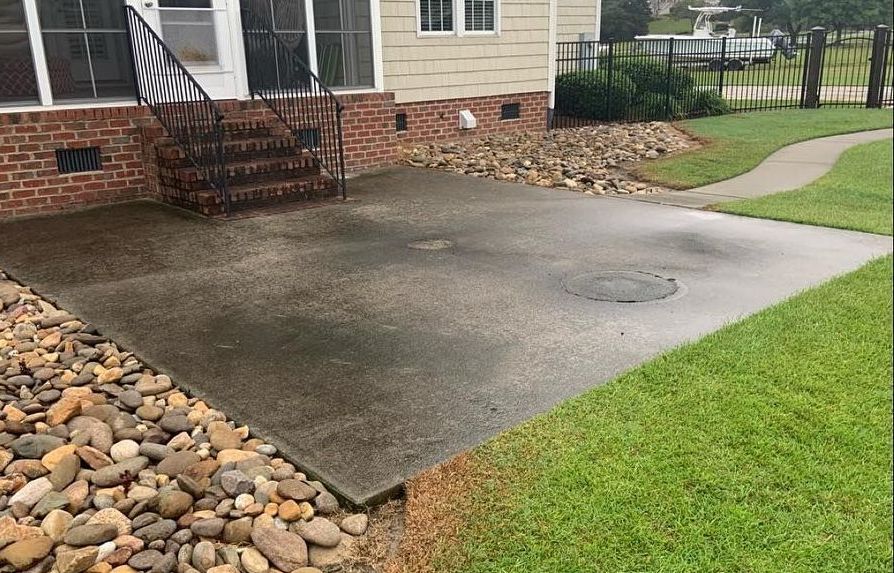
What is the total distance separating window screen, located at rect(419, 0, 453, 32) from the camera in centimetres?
1113

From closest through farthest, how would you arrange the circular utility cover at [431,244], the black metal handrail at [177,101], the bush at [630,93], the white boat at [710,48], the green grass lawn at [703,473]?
the green grass lawn at [703,473]
the circular utility cover at [431,244]
the black metal handrail at [177,101]
the bush at [630,93]
the white boat at [710,48]

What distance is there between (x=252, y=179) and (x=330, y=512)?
566 cm

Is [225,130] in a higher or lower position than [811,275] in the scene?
higher

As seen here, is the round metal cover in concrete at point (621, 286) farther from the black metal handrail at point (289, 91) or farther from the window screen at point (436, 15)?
the window screen at point (436, 15)

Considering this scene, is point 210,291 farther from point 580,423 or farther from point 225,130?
point 225,130

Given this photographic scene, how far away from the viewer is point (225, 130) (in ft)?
26.4

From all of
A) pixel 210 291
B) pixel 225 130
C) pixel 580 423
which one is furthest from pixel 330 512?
pixel 225 130

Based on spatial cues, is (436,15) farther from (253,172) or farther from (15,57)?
(15,57)

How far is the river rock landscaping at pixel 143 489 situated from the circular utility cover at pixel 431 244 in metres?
2.83

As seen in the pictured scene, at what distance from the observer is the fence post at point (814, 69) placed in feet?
51.6

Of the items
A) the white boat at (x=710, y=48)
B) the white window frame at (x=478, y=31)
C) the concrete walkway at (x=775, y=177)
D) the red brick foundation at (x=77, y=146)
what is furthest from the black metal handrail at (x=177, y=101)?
the white boat at (x=710, y=48)

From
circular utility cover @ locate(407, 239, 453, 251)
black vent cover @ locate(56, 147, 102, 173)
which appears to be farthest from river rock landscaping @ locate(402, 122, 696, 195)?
black vent cover @ locate(56, 147, 102, 173)

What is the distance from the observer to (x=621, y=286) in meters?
5.05

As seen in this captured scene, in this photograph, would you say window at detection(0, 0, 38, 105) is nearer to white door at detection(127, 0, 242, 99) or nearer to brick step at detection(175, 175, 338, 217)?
white door at detection(127, 0, 242, 99)
